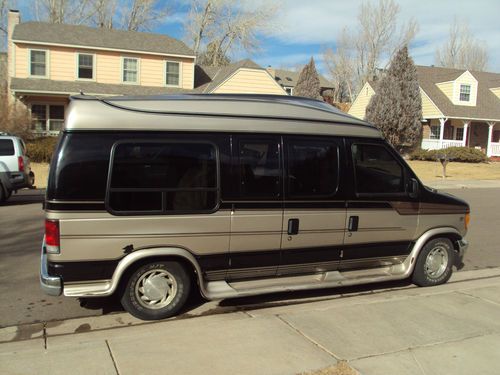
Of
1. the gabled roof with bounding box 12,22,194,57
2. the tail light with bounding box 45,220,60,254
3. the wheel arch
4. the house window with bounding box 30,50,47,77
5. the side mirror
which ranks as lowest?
the wheel arch

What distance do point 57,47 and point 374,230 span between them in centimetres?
2473

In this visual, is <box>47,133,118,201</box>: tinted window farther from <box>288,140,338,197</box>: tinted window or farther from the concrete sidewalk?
<box>288,140,338,197</box>: tinted window

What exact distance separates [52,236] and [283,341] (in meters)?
2.24

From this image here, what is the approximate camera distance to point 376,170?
553cm

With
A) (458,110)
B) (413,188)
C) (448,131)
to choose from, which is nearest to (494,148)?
(448,131)

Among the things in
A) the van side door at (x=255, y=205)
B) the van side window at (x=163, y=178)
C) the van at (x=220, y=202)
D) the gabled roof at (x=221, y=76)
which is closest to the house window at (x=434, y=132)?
the gabled roof at (x=221, y=76)

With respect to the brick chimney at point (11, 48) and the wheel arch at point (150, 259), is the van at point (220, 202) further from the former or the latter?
the brick chimney at point (11, 48)

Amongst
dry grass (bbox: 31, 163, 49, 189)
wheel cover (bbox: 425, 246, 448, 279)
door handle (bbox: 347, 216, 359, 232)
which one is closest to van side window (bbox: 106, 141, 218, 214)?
door handle (bbox: 347, 216, 359, 232)

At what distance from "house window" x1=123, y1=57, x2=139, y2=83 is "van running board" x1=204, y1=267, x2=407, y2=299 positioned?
24.0 metres

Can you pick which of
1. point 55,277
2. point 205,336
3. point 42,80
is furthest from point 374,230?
point 42,80

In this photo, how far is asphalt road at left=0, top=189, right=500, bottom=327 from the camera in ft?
16.8

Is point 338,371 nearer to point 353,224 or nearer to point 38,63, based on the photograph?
point 353,224

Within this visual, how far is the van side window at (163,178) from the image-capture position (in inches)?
173

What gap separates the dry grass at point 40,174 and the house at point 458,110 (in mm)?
23889
